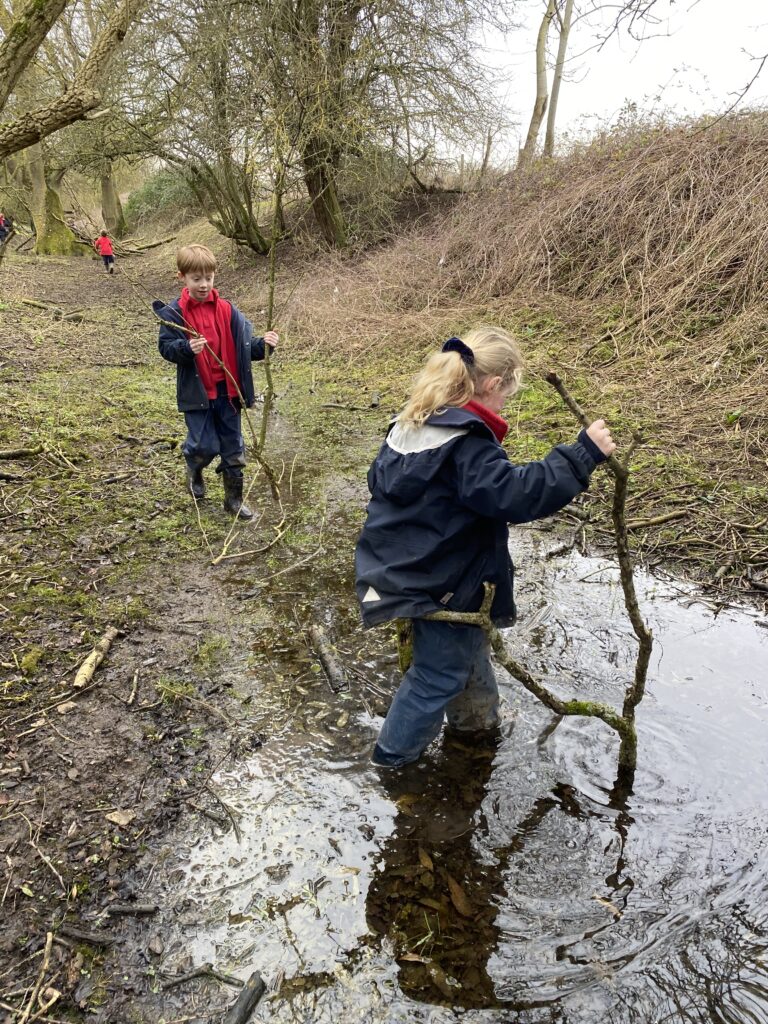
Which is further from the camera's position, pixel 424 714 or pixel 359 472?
pixel 359 472

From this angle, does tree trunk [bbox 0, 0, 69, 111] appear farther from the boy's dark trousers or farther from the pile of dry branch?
the pile of dry branch

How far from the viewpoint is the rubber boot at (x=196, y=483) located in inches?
200

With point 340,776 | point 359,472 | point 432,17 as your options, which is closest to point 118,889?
point 340,776

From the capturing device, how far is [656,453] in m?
5.61

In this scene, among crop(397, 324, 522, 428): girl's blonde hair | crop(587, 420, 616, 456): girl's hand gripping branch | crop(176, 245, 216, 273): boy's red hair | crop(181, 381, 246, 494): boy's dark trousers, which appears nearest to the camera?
crop(587, 420, 616, 456): girl's hand gripping branch

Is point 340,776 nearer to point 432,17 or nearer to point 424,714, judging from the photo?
point 424,714

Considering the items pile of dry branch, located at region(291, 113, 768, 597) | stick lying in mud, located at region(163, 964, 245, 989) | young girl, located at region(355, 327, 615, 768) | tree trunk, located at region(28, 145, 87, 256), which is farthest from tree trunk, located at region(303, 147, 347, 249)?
stick lying in mud, located at region(163, 964, 245, 989)

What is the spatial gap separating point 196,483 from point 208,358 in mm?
1079

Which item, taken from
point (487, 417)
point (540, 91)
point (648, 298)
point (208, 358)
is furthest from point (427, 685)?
point (540, 91)

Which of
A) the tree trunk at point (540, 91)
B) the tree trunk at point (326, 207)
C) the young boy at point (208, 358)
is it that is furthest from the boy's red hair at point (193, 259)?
the tree trunk at point (540, 91)

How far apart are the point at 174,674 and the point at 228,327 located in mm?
2494

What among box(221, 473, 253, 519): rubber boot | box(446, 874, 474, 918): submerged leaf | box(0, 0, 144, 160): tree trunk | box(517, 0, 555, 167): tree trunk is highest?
box(517, 0, 555, 167): tree trunk

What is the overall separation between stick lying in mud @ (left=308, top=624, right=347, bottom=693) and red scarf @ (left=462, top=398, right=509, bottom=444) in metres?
1.54

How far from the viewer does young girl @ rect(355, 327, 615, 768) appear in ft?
7.09
